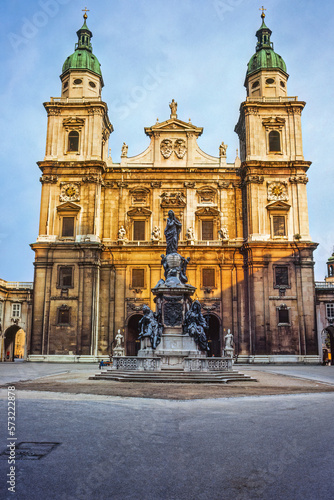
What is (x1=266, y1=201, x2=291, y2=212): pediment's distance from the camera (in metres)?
43.6

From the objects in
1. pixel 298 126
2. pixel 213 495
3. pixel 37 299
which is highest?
pixel 298 126

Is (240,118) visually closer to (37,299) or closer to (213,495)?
(37,299)

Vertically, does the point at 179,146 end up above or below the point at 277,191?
above

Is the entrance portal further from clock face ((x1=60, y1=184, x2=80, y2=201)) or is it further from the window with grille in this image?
the window with grille

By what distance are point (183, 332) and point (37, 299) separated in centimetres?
2234

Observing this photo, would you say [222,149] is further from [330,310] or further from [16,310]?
[16,310]

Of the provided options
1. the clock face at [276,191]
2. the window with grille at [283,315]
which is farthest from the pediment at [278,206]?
the window with grille at [283,315]

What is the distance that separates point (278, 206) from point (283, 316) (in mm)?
10008

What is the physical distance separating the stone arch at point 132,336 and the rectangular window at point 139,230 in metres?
7.23

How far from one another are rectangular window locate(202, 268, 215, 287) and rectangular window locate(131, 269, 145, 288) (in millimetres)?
5519

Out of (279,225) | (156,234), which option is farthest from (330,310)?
(156,234)

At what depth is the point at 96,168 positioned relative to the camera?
4428cm

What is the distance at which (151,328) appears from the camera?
74.7 ft

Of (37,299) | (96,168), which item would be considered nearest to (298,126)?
(96,168)
